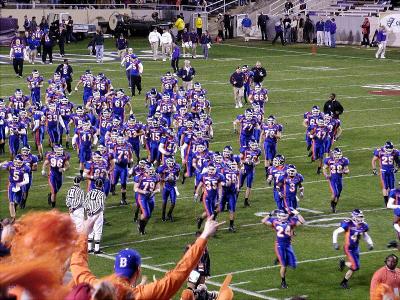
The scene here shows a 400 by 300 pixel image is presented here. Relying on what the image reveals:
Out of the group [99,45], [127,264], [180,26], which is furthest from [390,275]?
[180,26]

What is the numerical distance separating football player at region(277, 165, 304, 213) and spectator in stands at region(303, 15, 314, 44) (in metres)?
32.6

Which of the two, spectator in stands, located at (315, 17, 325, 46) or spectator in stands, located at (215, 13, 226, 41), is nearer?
spectator in stands, located at (315, 17, 325, 46)

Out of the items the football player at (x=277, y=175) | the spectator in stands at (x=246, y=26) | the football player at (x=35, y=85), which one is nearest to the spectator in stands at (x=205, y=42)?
the spectator in stands at (x=246, y=26)

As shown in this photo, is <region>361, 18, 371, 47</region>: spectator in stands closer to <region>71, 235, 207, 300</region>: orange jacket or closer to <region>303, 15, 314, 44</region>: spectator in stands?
<region>303, 15, 314, 44</region>: spectator in stands

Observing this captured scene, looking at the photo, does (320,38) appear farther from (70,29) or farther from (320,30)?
(70,29)

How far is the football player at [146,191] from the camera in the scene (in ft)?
59.0

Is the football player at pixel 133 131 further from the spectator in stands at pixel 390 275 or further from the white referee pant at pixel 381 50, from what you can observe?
the white referee pant at pixel 381 50

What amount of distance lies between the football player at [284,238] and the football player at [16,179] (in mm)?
5907

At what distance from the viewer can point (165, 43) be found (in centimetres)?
4462

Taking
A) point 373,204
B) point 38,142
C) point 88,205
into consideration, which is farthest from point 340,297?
point 38,142

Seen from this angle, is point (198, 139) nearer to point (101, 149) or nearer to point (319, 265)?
point (101, 149)

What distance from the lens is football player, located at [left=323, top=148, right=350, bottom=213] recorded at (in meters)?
19.6

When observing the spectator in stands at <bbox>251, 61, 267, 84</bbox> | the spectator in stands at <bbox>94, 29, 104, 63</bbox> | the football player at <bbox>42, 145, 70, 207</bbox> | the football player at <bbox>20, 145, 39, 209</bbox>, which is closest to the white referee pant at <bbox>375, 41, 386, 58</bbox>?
the spectator in stands at <bbox>94, 29, 104, 63</bbox>

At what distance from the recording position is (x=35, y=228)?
12.5 feet
